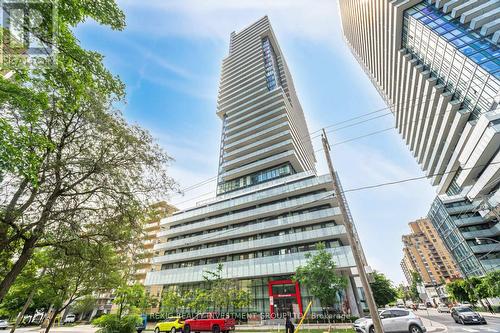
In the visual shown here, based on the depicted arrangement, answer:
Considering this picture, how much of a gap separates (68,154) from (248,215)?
107ft

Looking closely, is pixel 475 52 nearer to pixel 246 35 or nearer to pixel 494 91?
pixel 494 91

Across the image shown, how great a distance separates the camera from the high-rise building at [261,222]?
102 ft

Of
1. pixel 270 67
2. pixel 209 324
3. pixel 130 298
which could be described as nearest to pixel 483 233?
pixel 209 324

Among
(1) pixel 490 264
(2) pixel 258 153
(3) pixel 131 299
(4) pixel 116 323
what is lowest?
(4) pixel 116 323

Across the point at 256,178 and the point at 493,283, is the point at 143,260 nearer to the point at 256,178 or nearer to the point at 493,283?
the point at 256,178

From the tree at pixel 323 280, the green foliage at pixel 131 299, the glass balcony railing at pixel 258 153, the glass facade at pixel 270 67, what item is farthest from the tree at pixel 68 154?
the glass facade at pixel 270 67

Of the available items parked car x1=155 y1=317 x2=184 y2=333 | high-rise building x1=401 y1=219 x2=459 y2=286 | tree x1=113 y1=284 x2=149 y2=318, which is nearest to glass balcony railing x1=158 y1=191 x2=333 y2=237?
tree x1=113 y1=284 x2=149 y2=318

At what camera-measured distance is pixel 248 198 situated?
42.1m

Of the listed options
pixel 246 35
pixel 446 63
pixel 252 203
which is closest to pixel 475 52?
pixel 446 63

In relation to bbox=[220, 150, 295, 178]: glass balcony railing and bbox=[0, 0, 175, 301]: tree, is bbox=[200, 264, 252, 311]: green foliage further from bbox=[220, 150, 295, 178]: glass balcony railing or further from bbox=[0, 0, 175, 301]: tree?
bbox=[220, 150, 295, 178]: glass balcony railing

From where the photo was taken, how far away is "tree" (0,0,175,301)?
244 inches

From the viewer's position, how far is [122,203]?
10375 mm

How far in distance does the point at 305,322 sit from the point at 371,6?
65.7 m

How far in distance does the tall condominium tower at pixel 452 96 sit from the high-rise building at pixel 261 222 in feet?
61.1
